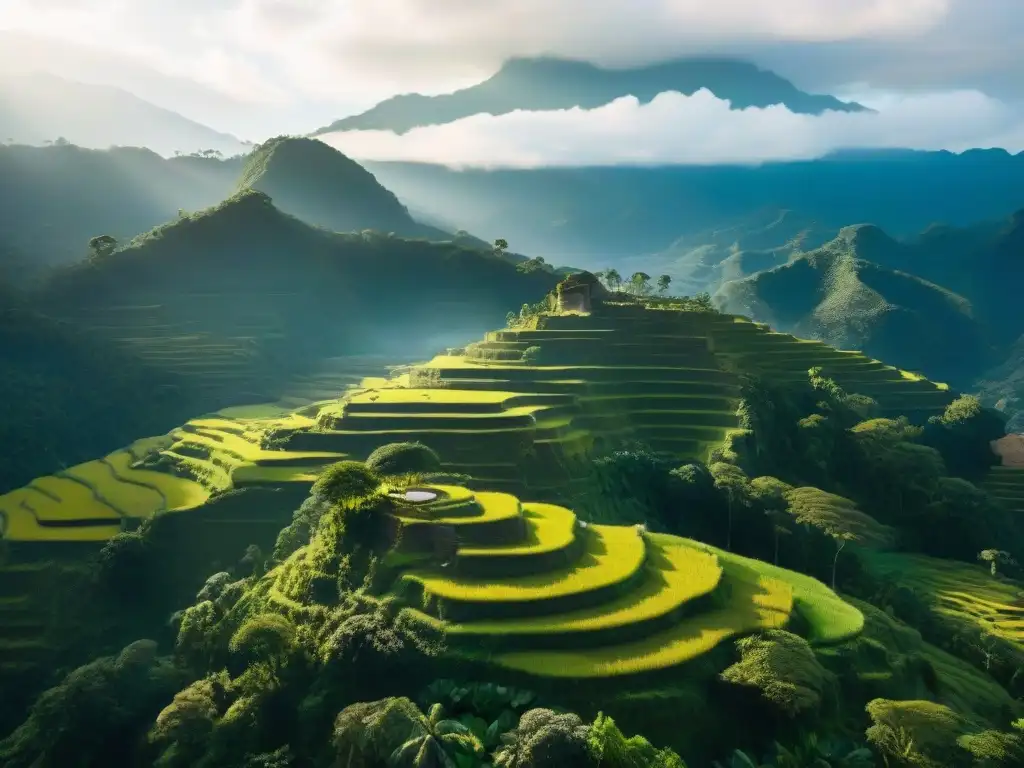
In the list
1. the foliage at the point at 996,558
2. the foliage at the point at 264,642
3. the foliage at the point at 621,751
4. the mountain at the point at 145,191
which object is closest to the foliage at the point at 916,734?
the foliage at the point at 621,751

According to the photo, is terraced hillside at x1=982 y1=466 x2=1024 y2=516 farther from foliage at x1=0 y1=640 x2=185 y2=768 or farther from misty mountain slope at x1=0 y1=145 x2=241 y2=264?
misty mountain slope at x1=0 y1=145 x2=241 y2=264

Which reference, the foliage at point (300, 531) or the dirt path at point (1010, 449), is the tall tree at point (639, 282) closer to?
the dirt path at point (1010, 449)

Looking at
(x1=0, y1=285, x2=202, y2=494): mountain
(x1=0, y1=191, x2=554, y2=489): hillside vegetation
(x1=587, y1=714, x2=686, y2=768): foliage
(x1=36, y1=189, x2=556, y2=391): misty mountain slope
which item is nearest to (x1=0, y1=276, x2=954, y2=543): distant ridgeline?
(x1=0, y1=285, x2=202, y2=494): mountain

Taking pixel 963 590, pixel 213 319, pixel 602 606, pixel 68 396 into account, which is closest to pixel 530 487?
pixel 602 606

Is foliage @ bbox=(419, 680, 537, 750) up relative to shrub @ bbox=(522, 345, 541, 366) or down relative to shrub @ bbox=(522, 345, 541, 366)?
down

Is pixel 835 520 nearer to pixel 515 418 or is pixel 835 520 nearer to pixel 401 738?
pixel 515 418
